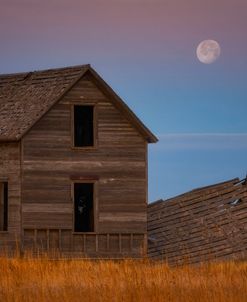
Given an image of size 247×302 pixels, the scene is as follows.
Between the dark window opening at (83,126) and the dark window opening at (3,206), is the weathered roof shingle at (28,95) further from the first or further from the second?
the dark window opening at (3,206)

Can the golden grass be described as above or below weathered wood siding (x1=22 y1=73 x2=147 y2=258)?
below

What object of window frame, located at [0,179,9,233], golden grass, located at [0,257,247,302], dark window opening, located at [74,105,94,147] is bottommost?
golden grass, located at [0,257,247,302]

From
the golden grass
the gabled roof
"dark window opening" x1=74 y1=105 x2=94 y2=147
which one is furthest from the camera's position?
"dark window opening" x1=74 y1=105 x2=94 y2=147

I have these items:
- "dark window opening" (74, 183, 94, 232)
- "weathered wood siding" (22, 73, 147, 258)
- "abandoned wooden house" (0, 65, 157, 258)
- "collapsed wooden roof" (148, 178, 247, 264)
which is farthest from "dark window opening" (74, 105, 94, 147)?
"collapsed wooden roof" (148, 178, 247, 264)

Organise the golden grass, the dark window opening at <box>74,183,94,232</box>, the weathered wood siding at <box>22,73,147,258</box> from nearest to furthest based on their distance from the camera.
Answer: the golden grass
the weathered wood siding at <box>22,73,147,258</box>
the dark window opening at <box>74,183,94,232</box>

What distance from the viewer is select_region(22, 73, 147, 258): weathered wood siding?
117 ft

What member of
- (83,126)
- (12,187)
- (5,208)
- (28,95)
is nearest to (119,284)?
(12,187)

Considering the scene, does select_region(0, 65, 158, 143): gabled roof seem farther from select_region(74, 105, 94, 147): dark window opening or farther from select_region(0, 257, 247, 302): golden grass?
select_region(0, 257, 247, 302): golden grass

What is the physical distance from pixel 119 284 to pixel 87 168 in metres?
17.3

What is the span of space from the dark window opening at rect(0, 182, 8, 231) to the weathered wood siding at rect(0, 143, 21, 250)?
516 mm

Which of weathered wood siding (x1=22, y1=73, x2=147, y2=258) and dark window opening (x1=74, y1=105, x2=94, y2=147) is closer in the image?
weathered wood siding (x1=22, y1=73, x2=147, y2=258)

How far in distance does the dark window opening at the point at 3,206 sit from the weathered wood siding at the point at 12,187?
0.52 m

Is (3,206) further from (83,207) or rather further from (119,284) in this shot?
(119,284)

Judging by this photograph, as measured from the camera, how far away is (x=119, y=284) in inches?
760
